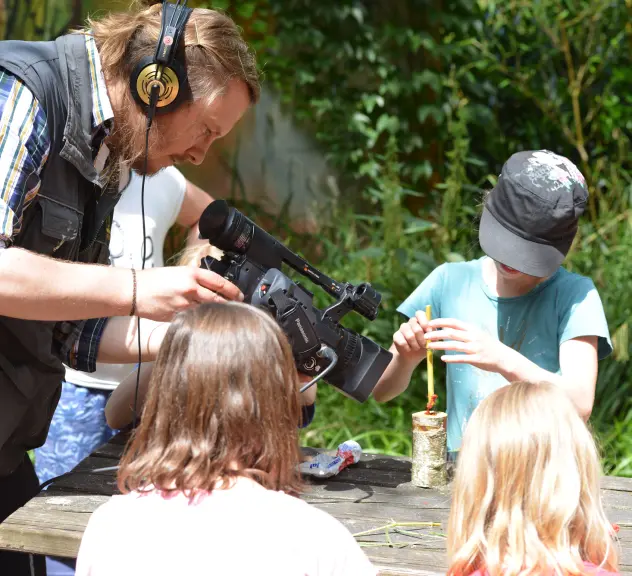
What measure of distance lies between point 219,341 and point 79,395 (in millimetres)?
1673

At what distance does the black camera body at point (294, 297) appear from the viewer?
204 cm

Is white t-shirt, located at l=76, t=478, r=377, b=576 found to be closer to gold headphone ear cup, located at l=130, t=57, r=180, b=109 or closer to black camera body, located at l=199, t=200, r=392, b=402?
black camera body, located at l=199, t=200, r=392, b=402

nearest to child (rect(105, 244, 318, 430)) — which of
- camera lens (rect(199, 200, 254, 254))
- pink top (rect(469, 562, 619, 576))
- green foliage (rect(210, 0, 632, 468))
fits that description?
camera lens (rect(199, 200, 254, 254))

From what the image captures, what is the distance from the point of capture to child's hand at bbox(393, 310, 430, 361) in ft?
7.52

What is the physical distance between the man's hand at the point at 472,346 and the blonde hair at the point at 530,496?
683mm

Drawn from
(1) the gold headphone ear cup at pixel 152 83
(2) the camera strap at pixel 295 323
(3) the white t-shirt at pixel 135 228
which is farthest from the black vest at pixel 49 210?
(3) the white t-shirt at pixel 135 228

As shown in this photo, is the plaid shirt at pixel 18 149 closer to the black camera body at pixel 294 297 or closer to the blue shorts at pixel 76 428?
the black camera body at pixel 294 297

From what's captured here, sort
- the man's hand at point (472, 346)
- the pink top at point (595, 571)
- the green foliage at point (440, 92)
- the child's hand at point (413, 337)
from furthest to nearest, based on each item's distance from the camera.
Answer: the green foliage at point (440, 92)
the child's hand at point (413, 337)
the man's hand at point (472, 346)
the pink top at point (595, 571)

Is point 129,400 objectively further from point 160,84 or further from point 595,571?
point 595,571

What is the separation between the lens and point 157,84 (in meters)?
1.94

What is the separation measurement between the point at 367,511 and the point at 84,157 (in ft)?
3.34

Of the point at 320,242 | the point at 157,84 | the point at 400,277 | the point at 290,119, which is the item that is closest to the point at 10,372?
the point at 157,84

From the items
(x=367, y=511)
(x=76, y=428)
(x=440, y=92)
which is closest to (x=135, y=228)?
(x=76, y=428)

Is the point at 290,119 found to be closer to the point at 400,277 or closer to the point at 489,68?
the point at 489,68
